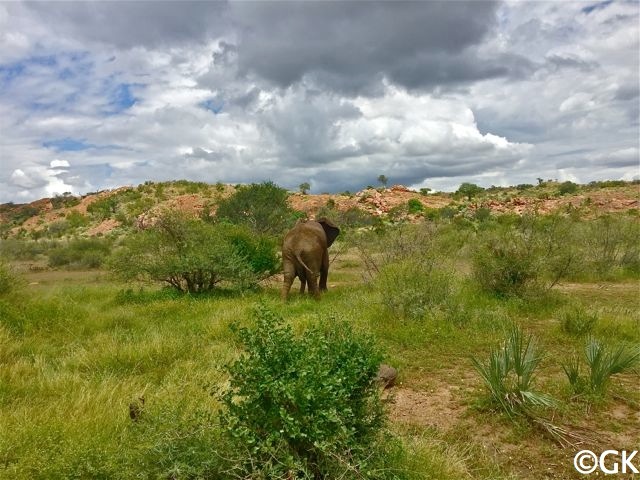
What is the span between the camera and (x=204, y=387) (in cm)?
376

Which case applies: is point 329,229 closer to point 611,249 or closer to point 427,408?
point 427,408

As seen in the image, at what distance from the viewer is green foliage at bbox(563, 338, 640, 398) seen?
5742 millimetres

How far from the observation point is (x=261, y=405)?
3.35 metres

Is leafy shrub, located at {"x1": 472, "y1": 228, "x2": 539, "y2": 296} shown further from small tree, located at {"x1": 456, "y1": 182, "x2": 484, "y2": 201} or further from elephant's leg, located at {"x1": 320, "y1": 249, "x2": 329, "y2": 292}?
small tree, located at {"x1": 456, "y1": 182, "x2": 484, "y2": 201}

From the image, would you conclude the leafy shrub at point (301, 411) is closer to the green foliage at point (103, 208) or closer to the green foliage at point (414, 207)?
the green foliage at point (414, 207)

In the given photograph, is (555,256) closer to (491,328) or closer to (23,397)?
(491,328)

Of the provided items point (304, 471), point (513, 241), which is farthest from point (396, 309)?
point (304, 471)

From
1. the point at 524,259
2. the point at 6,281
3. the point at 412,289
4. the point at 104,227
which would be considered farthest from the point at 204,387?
the point at 104,227

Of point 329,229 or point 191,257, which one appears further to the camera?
point 329,229

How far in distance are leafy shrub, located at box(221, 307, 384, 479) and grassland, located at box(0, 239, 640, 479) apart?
0.86 ft

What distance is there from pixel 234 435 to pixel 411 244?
1044 centimetres

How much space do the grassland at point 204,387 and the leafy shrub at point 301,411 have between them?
0.86 ft

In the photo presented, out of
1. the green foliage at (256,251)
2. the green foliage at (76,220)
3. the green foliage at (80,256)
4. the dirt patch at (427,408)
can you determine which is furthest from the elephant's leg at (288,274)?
the green foliage at (76,220)

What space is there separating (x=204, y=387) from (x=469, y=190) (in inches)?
2078
